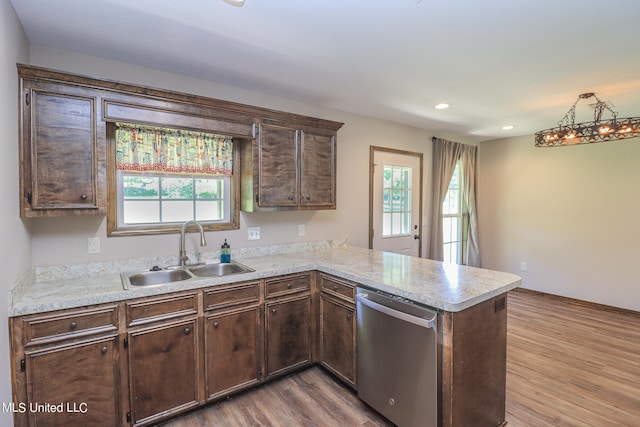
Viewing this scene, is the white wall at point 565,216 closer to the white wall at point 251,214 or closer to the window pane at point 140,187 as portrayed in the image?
the white wall at point 251,214

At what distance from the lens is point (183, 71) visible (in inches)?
96.3

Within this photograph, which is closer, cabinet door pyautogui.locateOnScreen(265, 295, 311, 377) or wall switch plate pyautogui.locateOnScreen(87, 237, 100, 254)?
wall switch plate pyautogui.locateOnScreen(87, 237, 100, 254)

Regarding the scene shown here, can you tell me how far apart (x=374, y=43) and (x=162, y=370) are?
2483 millimetres

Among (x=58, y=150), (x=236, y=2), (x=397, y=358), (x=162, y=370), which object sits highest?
(x=236, y=2)

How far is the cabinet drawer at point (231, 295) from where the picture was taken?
2109mm

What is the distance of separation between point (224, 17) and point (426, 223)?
3.68 meters

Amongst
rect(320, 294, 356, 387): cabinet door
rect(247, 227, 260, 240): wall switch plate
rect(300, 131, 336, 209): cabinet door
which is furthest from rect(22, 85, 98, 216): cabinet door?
rect(320, 294, 356, 387): cabinet door

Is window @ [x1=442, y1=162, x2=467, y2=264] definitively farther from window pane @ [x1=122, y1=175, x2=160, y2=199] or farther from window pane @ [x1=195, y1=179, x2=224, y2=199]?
window pane @ [x1=122, y1=175, x2=160, y2=199]

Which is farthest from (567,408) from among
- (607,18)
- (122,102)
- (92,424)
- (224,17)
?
(122,102)

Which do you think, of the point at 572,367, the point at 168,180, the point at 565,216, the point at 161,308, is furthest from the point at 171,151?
the point at 565,216

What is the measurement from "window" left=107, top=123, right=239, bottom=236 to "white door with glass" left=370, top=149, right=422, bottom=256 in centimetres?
184

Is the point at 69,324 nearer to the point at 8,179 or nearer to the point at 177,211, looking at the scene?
the point at 8,179

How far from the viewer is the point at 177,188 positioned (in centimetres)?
260

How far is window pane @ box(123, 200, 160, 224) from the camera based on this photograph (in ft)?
7.81
